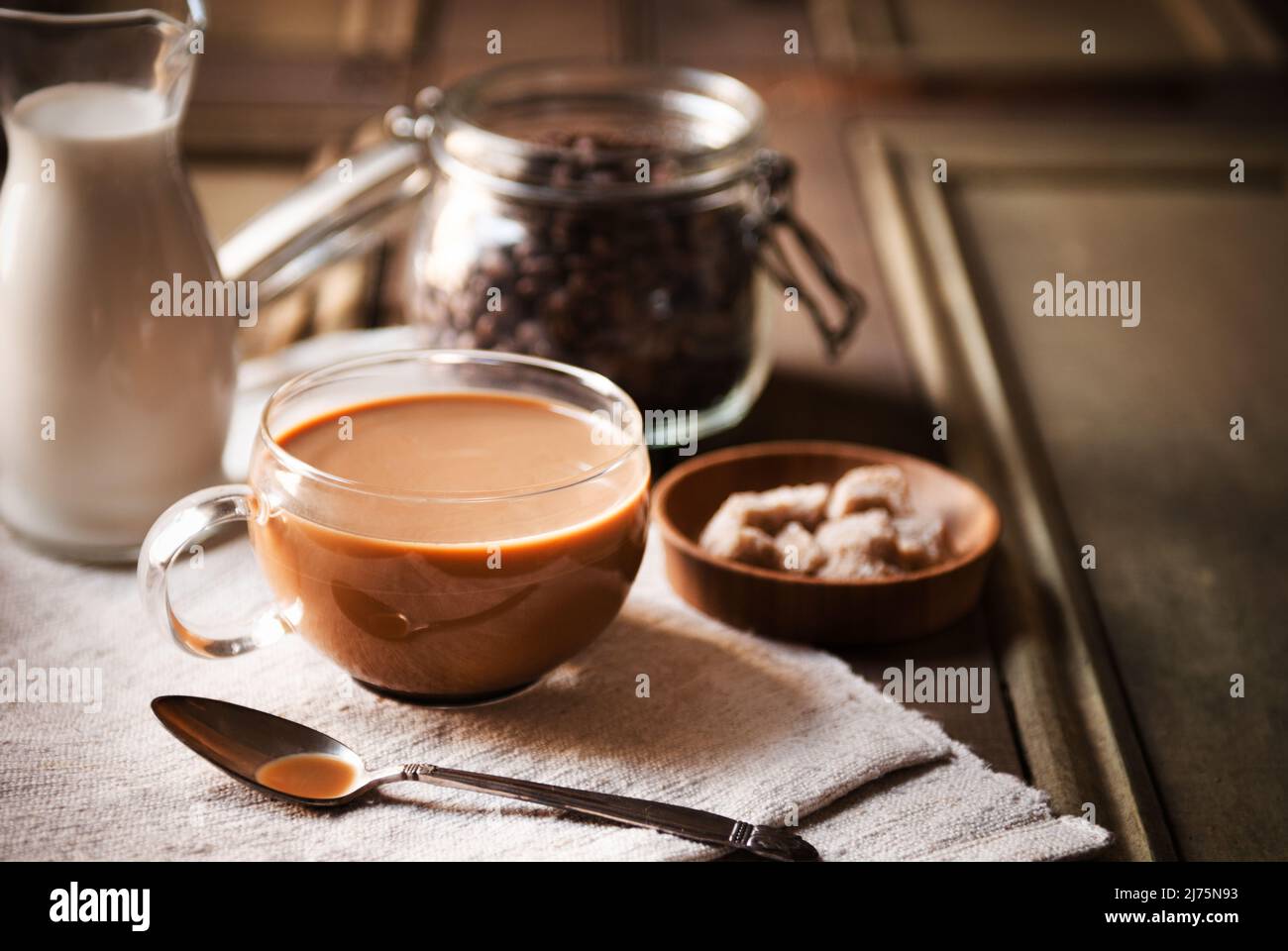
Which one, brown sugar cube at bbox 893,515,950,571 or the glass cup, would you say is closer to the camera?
the glass cup

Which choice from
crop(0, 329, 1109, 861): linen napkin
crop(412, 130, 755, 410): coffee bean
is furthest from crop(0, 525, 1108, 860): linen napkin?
crop(412, 130, 755, 410): coffee bean

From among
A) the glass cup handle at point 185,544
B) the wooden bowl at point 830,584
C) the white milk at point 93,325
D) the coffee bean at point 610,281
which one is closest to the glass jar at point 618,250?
the coffee bean at point 610,281

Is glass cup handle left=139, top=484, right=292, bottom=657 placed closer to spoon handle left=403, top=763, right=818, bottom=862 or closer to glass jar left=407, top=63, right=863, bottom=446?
spoon handle left=403, top=763, right=818, bottom=862

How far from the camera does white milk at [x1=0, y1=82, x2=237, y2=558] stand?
0.91 metres

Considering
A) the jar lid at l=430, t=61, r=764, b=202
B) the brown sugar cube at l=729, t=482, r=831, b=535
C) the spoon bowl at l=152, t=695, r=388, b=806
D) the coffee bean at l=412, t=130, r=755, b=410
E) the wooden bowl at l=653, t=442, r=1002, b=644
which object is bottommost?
the spoon bowl at l=152, t=695, r=388, b=806

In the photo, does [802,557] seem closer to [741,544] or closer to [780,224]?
[741,544]

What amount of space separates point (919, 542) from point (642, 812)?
299 mm

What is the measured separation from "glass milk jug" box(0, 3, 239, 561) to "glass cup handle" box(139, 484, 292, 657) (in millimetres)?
173

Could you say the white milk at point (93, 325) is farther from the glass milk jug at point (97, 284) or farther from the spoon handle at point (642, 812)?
the spoon handle at point (642, 812)

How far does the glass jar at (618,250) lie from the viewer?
1.08 meters

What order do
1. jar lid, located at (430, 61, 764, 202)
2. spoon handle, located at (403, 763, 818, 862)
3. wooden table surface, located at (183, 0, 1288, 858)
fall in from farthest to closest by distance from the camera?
jar lid, located at (430, 61, 764, 202) → wooden table surface, located at (183, 0, 1288, 858) → spoon handle, located at (403, 763, 818, 862)

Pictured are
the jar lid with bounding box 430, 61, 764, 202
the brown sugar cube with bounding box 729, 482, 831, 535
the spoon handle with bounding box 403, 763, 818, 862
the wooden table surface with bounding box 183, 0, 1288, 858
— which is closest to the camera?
the spoon handle with bounding box 403, 763, 818, 862

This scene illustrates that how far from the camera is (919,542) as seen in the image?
0.93 meters
